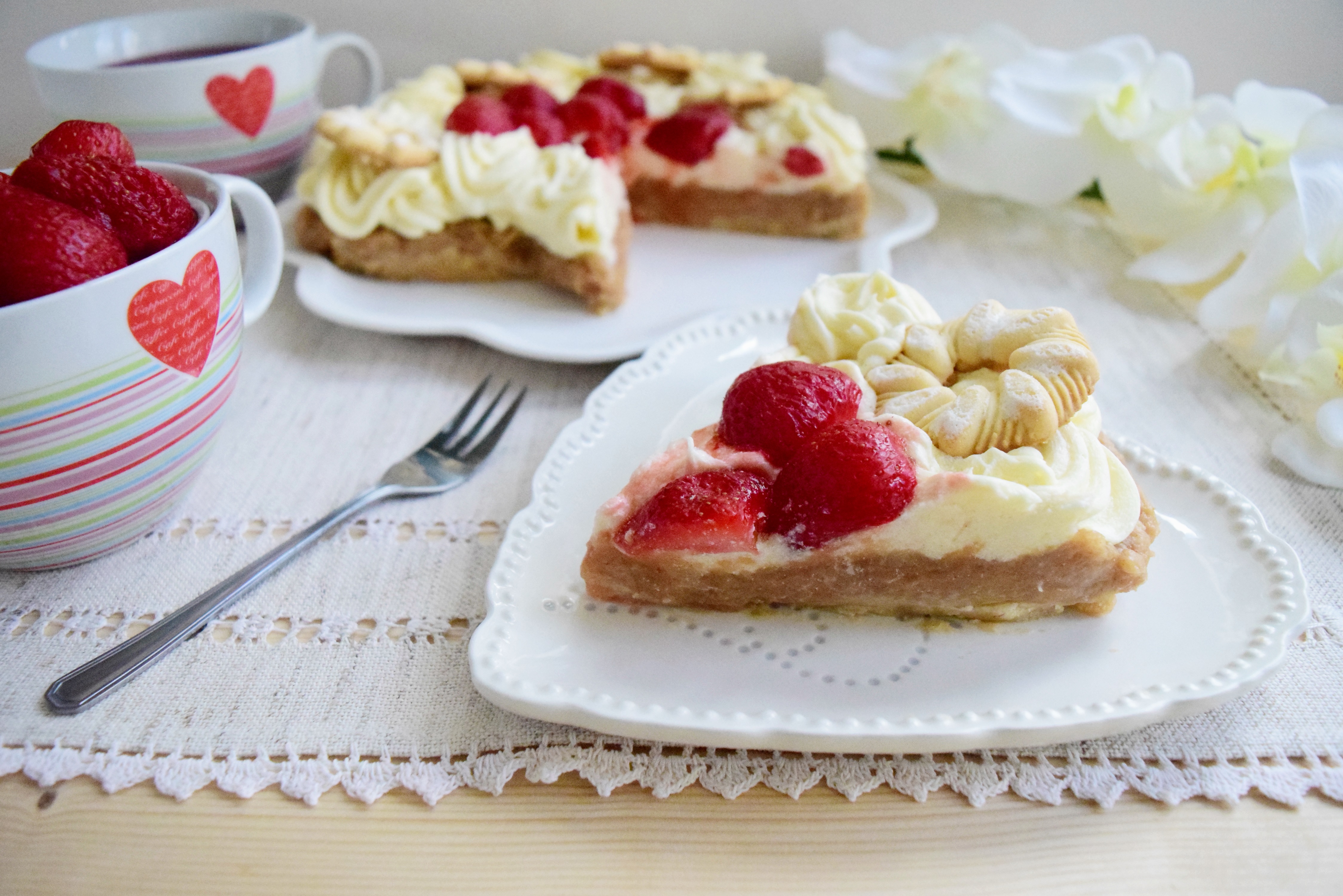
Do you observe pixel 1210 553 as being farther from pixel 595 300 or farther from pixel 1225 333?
pixel 595 300

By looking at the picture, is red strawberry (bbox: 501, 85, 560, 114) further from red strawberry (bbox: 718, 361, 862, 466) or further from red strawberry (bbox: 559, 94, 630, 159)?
red strawberry (bbox: 718, 361, 862, 466)

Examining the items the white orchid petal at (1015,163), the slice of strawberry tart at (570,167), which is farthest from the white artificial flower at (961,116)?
the slice of strawberry tart at (570,167)

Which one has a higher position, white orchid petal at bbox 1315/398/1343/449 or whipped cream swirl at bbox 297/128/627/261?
white orchid petal at bbox 1315/398/1343/449

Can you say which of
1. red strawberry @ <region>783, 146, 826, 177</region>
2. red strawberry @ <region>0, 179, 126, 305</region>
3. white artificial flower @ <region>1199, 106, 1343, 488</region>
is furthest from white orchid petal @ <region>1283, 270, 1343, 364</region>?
red strawberry @ <region>0, 179, 126, 305</region>

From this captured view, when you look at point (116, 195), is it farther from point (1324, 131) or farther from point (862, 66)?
point (1324, 131)

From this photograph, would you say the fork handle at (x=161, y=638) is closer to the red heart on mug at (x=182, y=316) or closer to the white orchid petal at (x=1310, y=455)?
the red heart on mug at (x=182, y=316)

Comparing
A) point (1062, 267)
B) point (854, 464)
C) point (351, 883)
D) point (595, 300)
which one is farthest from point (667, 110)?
point (351, 883)
